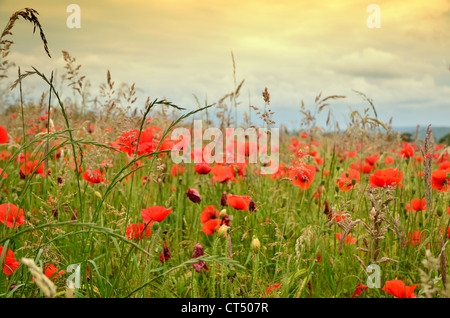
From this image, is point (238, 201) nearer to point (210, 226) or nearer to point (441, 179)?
point (210, 226)

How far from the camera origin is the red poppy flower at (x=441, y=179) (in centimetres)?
200

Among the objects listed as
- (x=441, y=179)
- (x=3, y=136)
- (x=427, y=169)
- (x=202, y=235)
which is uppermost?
(x=3, y=136)

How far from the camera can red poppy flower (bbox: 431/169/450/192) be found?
200 cm

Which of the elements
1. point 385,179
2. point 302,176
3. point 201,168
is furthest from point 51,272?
point 385,179

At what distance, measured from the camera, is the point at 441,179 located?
2.04 m

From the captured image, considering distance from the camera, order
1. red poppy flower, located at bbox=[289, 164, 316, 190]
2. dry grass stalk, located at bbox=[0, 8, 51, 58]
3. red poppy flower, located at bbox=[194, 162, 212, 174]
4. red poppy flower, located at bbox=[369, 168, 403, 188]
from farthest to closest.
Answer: red poppy flower, located at bbox=[194, 162, 212, 174], red poppy flower, located at bbox=[289, 164, 316, 190], red poppy flower, located at bbox=[369, 168, 403, 188], dry grass stalk, located at bbox=[0, 8, 51, 58]

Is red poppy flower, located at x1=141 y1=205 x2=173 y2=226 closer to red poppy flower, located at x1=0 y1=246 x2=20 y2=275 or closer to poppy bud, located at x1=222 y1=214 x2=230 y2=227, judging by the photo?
poppy bud, located at x1=222 y1=214 x2=230 y2=227

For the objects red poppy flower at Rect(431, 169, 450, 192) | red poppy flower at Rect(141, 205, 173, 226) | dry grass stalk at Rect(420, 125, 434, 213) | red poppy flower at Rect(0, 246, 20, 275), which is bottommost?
red poppy flower at Rect(0, 246, 20, 275)

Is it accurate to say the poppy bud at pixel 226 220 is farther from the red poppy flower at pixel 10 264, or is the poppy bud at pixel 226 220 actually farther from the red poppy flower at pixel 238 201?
the red poppy flower at pixel 10 264

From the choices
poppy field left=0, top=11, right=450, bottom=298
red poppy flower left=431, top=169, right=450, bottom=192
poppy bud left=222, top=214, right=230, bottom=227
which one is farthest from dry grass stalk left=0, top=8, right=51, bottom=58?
red poppy flower left=431, top=169, right=450, bottom=192

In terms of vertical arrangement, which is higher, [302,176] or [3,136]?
[3,136]

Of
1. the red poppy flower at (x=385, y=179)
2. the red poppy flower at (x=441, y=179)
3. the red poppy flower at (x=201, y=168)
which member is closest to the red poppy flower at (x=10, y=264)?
the red poppy flower at (x=201, y=168)
